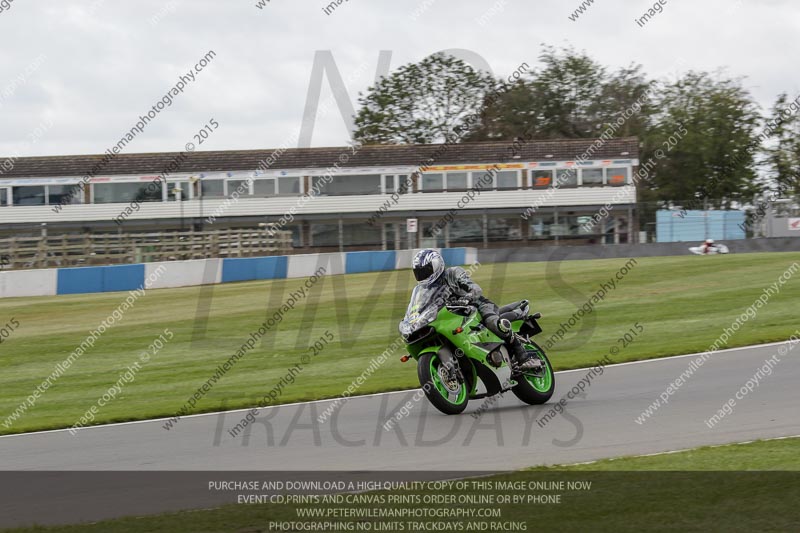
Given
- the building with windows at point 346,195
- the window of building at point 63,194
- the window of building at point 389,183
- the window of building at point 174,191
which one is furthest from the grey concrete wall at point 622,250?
the window of building at point 63,194

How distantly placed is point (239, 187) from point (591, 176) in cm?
1682

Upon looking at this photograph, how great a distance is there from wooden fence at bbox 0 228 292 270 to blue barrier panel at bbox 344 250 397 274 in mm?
6006

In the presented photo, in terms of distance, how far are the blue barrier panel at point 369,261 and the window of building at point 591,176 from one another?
48.8 ft

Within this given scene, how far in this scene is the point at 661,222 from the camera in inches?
1721

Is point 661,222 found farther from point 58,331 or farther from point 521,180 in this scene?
point 58,331

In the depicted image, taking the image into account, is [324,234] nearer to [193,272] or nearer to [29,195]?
[29,195]

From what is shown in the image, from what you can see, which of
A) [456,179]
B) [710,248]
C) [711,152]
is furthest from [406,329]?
[711,152]

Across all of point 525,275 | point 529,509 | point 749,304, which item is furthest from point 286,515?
point 525,275

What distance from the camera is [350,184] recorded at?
160ft

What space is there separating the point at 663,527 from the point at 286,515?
2.25m

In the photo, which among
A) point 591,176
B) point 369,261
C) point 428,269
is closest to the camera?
point 428,269

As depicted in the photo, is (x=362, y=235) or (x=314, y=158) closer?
(x=362, y=235)

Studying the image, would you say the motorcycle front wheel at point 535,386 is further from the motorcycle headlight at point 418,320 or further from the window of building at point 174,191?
the window of building at point 174,191

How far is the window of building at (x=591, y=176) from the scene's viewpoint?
47.5m
